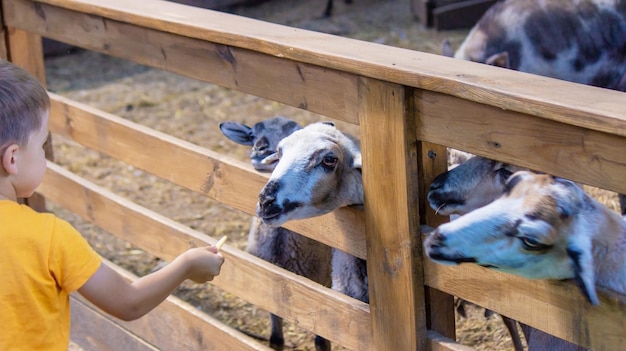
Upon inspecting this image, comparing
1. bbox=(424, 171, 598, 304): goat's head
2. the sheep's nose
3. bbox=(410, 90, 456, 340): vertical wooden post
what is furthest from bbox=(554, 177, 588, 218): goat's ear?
the sheep's nose

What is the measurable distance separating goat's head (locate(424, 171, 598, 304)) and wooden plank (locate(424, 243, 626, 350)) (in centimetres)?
7

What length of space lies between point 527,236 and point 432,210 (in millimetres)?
452

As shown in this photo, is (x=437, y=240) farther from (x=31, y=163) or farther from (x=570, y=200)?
(x=31, y=163)

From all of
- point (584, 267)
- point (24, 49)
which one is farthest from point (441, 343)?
point (24, 49)

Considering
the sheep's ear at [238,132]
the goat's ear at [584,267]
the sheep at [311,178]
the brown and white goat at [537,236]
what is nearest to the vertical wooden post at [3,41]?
the sheep's ear at [238,132]

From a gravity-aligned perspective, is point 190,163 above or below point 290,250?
above

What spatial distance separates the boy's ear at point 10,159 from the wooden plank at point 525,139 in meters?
0.96

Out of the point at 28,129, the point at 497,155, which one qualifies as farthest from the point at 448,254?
the point at 28,129

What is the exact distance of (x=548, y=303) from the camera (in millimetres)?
2211

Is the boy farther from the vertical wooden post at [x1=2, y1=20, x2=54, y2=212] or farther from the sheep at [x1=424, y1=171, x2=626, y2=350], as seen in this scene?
the vertical wooden post at [x1=2, y1=20, x2=54, y2=212]

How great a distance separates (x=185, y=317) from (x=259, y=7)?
699cm

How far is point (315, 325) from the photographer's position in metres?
2.96

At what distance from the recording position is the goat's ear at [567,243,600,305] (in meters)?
2.05

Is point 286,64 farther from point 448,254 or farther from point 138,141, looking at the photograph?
point 138,141
